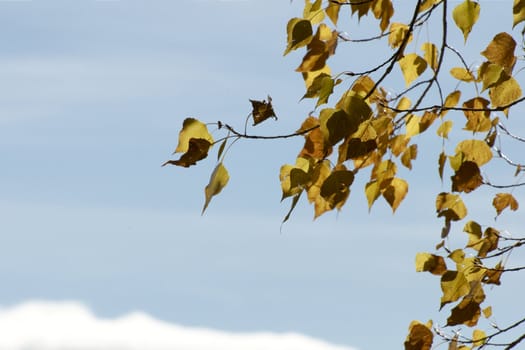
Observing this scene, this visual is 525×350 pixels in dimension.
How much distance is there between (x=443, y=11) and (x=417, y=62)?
0.59ft

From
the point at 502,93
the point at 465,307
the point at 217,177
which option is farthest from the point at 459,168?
the point at 217,177

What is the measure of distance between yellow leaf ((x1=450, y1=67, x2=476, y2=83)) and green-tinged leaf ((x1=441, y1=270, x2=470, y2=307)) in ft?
2.21

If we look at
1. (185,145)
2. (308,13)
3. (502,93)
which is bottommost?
(185,145)

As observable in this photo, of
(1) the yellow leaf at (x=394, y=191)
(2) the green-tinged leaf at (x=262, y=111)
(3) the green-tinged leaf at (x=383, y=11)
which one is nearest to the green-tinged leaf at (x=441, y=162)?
(1) the yellow leaf at (x=394, y=191)

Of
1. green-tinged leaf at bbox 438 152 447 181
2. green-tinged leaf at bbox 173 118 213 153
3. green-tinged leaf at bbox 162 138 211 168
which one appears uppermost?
green-tinged leaf at bbox 438 152 447 181

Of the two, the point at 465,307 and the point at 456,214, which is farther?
the point at 456,214

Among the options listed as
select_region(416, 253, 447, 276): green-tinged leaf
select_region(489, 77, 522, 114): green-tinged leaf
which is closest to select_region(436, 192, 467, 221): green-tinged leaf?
select_region(416, 253, 447, 276): green-tinged leaf

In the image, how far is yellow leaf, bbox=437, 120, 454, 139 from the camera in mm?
2900

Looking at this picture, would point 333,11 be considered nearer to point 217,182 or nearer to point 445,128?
point 445,128

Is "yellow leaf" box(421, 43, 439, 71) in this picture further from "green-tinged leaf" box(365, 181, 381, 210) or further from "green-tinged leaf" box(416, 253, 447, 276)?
"green-tinged leaf" box(416, 253, 447, 276)

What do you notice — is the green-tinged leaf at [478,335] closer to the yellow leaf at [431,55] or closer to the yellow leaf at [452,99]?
the yellow leaf at [452,99]

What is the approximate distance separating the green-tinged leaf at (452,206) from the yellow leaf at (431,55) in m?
0.47

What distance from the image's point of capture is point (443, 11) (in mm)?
2695

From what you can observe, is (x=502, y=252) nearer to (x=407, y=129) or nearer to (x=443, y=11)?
(x=407, y=129)
